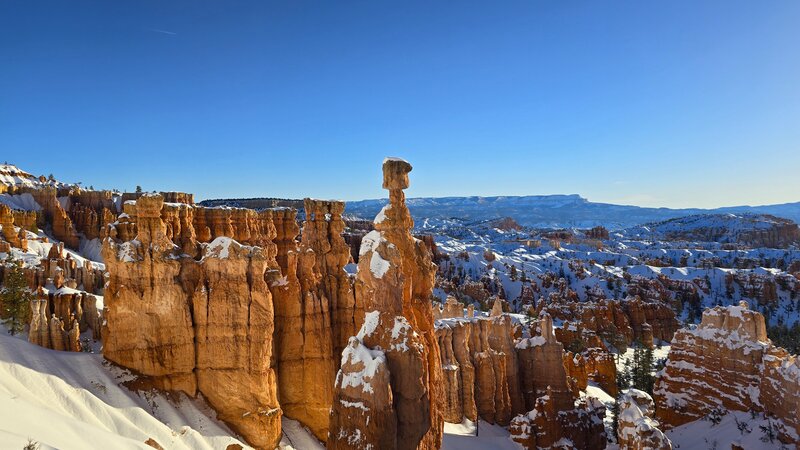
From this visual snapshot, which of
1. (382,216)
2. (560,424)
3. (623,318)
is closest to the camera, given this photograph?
(382,216)

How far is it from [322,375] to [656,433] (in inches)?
497

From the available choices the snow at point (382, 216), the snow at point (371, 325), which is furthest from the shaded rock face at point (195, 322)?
the snow at point (371, 325)

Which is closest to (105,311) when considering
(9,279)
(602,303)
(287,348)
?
(287,348)

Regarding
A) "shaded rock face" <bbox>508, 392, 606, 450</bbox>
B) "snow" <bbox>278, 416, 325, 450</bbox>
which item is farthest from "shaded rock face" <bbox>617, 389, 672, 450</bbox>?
"snow" <bbox>278, 416, 325, 450</bbox>

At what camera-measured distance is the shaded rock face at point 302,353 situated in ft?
67.1

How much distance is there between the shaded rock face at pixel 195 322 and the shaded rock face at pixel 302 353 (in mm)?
2317

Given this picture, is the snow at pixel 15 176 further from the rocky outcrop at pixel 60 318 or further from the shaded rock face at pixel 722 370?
the shaded rock face at pixel 722 370

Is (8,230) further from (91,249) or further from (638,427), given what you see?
(638,427)

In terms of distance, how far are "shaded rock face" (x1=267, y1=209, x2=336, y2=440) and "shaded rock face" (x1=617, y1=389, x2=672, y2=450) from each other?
Answer: 11351 mm

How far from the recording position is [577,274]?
104 m

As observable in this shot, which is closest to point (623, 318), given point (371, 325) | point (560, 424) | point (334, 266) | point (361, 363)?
point (560, 424)

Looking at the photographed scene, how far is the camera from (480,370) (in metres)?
29.4

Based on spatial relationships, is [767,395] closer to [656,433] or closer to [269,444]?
[656,433]

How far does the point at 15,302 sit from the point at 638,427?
88.8ft
